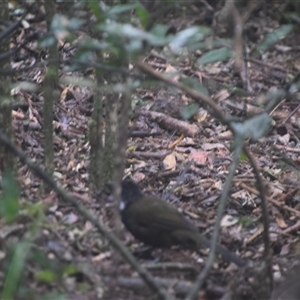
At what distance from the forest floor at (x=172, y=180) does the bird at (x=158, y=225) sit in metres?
0.07

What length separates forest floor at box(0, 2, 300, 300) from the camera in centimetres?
332

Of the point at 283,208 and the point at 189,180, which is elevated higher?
the point at 189,180

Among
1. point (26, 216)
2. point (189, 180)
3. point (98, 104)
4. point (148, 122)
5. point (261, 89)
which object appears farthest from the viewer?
point (261, 89)

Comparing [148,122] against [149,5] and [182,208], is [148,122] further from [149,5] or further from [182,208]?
[149,5]

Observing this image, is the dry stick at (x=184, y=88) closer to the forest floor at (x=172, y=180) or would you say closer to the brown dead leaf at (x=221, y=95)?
the forest floor at (x=172, y=180)

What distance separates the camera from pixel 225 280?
3684 millimetres

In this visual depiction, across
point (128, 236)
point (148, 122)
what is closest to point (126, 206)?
point (128, 236)

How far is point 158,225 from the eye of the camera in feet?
12.6

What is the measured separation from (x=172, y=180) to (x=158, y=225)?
4.69ft

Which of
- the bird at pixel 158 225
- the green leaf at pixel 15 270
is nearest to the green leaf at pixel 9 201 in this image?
the green leaf at pixel 15 270

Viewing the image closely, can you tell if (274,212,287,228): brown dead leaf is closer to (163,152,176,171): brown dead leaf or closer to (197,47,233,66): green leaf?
(163,152,176,171): brown dead leaf

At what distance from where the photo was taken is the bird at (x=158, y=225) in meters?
3.79

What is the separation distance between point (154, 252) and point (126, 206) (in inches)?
11.9

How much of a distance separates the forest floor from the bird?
0.23ft
